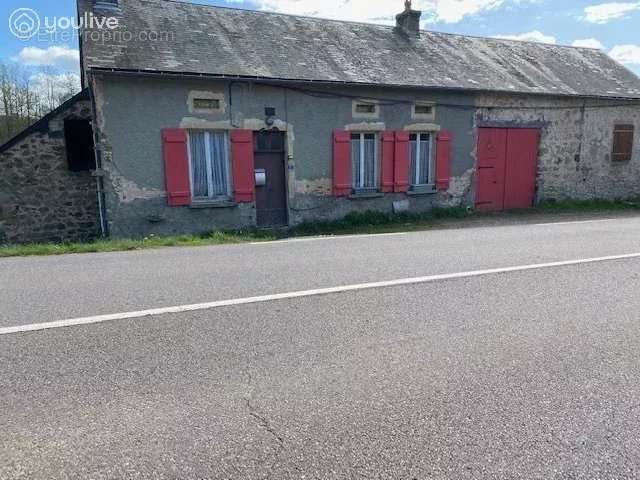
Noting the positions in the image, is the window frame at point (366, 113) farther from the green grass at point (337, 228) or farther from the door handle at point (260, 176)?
the door handle at point (260, 176)

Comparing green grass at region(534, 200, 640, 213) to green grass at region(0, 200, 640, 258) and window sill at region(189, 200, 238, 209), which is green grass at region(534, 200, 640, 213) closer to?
green grass at region(0, 200, 640, 258)

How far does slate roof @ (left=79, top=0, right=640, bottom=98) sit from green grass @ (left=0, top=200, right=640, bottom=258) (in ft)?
11.2

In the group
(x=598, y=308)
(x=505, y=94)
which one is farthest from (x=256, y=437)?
(x=505, y=94)

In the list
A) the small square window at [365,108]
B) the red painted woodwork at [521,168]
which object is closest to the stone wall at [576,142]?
the red painted woodwork at [521,168]

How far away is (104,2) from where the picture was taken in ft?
36.4

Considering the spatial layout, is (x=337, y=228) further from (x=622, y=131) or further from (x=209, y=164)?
(x=622, y=131)

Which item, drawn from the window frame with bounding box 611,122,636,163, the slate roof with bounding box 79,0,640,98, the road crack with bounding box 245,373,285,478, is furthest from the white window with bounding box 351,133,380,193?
the road crack with bounding box 245,373,285,478

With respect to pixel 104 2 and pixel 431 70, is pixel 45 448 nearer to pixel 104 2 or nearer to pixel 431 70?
pixel 104 2

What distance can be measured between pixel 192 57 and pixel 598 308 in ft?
31.4

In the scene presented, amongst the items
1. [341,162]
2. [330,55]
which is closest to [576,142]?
[341,162]

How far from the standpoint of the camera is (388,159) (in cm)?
1219

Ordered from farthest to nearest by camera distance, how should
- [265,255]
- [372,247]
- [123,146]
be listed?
[123,146] < [372,247] < [265,255]

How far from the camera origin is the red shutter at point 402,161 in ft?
40.1

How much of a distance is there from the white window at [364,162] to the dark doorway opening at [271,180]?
1.96 meters
